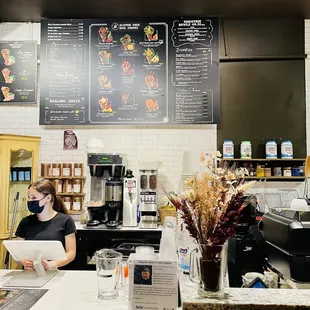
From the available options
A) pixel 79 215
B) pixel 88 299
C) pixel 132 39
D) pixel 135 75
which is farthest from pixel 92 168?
pixel 88 299

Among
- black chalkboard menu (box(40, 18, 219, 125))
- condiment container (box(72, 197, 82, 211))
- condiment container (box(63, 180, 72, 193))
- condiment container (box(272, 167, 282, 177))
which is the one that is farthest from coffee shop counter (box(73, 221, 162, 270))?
condiment container (box(272, 167, 282, 177))

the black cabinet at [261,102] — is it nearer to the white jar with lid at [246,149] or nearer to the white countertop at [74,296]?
the white jar with lid at [246,149]

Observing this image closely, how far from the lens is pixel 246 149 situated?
164 inches

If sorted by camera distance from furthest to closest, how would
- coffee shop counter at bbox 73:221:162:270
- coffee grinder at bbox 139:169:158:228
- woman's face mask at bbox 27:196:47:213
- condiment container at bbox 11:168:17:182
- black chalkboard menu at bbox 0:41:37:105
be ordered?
black chalkboard menu at bbox 0:41:37:105
condiment container at bbox 11:168:17:182
coffee grinder at bbox 139:169:158:228
coffee shop counter at bbox 73:221:162:270
woman's face mask at bbox 27:196:47:213

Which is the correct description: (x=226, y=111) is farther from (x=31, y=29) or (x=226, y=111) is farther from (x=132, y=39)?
(x=31, y=29)

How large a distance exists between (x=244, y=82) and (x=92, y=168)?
231 cm

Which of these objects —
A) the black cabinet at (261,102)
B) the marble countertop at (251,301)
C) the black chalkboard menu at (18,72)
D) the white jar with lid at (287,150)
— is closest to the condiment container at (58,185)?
the black chalkboard menu at (18,72)

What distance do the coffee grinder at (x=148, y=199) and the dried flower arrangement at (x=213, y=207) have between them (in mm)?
2518

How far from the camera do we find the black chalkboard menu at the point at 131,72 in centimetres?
432

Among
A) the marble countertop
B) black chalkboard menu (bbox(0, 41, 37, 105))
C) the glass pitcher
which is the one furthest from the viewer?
black chalkboard menu (bbox(0, 41, 37, 105))

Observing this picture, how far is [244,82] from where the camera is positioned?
14.4 feet

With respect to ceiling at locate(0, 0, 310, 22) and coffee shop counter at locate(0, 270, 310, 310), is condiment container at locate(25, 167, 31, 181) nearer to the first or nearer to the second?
ceiling at locate(0, 0, 310, 22)

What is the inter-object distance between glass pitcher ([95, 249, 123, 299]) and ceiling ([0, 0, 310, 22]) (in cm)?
334

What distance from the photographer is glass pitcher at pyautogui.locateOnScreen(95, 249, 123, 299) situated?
169cm
